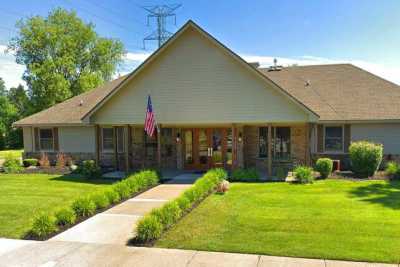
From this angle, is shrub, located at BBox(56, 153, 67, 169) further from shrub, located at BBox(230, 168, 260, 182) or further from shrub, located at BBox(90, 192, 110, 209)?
shrub, located at BBox(230, 168, 260, 182)

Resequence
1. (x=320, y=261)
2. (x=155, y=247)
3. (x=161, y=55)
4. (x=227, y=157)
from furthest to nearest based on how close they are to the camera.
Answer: (x=227, y=157)
(x=161, y=55)
(x=155, y=247)
(x=320, y=261)

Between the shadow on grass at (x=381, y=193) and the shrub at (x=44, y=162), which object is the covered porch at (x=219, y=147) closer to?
the shrub at (x=44, y=162)

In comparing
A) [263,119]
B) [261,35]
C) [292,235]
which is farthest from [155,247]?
[261,35]

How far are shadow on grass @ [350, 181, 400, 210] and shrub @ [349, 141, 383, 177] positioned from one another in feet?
4.26

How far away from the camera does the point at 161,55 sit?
16.5m

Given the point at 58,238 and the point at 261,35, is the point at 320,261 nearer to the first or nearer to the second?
the point at 58,238

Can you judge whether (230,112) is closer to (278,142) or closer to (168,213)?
(278,142)

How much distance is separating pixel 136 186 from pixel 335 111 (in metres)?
10.8

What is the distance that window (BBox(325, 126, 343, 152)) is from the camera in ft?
58.1

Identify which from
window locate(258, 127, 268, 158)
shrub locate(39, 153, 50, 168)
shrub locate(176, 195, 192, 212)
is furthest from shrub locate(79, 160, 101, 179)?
window locate(258, 127, 268, 158)

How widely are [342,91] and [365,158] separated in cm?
532

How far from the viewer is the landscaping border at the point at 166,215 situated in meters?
7.55

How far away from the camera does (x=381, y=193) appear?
1183 cm

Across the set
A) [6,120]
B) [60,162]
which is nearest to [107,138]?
[60,162]
